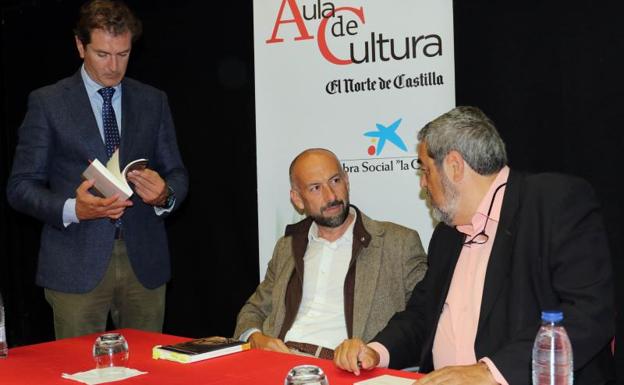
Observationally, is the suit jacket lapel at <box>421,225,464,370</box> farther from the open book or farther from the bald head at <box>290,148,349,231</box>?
the open book

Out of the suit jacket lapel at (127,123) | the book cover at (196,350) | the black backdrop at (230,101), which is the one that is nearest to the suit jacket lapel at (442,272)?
the book cover at (196,350)

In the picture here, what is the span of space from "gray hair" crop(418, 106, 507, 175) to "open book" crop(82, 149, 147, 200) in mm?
1359

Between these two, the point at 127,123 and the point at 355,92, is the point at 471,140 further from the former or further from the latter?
the point at 355,92

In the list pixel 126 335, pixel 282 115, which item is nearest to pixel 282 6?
pixel 282 115

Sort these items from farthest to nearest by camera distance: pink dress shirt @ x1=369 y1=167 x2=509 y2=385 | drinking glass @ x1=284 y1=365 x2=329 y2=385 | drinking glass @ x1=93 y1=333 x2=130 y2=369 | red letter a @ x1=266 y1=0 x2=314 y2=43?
red letter a @ x1=266 y1=0 x2=314 y2=43 → pink dress shirt @ x1=369 y1=167 x2=509 y2=385 → drinking glass @ x1=93 y1=333 x2=130 y2=369 → drinking glass @ x1=284 y1=365 x2=329 y2=385

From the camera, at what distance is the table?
2135 mm

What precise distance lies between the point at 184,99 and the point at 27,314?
2274mm

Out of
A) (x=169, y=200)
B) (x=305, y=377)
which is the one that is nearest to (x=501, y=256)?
(x=305, y=377)

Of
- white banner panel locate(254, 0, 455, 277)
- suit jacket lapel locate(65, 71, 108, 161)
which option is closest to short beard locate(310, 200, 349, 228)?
white banner panel locate(254, 0, 455, 277)

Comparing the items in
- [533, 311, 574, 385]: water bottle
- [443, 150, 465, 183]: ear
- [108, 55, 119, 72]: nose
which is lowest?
[533, 311, 574, 385]: water bottle

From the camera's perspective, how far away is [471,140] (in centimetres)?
246

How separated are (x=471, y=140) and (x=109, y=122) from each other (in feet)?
6.09

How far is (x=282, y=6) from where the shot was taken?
4570 mm

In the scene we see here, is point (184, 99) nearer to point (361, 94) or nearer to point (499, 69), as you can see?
point (361, 94)
